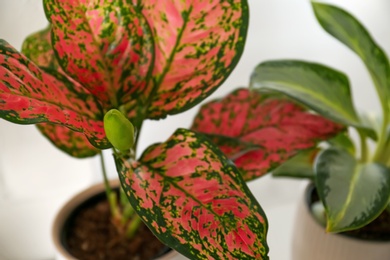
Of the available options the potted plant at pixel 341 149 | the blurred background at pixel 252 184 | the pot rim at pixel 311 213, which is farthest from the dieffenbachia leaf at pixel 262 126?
the blurred background at pixel 252 184

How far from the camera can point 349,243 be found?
714mm

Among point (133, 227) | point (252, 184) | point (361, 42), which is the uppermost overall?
point (361, 42)

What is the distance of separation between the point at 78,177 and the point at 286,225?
0.41 metres

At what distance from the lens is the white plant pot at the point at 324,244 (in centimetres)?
71

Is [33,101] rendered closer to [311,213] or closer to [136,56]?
[136,56]

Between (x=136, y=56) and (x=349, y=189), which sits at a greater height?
(x=136, y=56)

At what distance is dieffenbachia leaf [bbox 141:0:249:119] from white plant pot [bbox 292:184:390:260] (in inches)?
12.1

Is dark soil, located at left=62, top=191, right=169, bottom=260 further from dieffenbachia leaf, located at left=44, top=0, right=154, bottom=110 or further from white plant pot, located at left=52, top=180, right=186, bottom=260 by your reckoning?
dieffenbachia leaf, located at left=44, top=0, right=154, bottom=110

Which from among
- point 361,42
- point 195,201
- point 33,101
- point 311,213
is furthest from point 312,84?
point 33,101

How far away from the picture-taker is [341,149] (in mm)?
728

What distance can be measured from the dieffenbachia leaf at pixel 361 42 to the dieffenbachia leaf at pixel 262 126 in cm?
8

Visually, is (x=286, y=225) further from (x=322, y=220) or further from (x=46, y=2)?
(x=46, y=2)

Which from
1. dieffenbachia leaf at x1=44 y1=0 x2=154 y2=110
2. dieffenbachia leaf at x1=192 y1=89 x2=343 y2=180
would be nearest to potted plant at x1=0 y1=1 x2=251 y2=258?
dieffenbachia leaf at x1=44 y1=0 x2=154 y2=110

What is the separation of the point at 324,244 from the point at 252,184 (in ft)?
1.08
